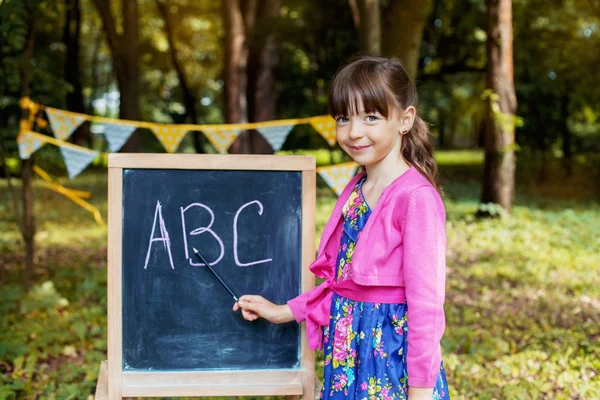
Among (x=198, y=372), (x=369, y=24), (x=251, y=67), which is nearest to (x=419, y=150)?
(x=198, y=372)

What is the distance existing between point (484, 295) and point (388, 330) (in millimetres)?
4471

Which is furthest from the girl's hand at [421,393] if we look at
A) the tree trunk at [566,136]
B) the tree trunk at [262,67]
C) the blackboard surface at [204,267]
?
the tree trunk at [566,136]

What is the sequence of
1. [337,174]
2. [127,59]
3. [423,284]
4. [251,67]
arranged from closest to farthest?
[423,284] → [337,174] → [251,67] → [127,59]

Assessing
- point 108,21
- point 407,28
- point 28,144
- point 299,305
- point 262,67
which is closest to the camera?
point 299,305

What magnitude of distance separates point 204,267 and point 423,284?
3.24 feet

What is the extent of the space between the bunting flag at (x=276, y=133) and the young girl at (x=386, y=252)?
3928 millimetres

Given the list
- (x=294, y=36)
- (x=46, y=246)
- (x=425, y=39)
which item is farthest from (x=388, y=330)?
(x=425, y=39)

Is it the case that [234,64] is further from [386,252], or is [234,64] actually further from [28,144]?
[386,252]

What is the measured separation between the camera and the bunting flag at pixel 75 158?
19.8ft

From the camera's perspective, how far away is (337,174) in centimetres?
562

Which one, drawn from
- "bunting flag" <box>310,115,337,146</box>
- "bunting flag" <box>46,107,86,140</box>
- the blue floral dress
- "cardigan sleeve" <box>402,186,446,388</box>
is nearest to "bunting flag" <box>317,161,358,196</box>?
"bunting flag" <box>310,115,337,146</box>

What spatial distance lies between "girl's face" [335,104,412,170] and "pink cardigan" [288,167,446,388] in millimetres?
120

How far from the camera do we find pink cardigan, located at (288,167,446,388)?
2242 mm

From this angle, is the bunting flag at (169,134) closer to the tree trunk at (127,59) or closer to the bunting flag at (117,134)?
the bunting flag at (117,134)
